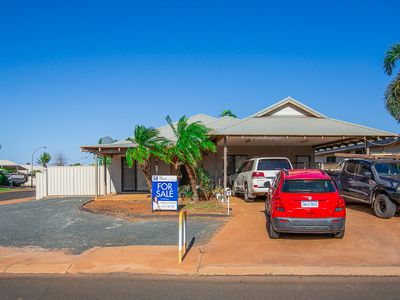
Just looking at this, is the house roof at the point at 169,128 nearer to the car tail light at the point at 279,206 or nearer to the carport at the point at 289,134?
the carport at the point at 289,134

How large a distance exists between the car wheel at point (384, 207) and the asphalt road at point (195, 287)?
547 centimetres

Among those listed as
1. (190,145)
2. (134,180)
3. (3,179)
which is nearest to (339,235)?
(190,145)

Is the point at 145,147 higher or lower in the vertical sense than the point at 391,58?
lower

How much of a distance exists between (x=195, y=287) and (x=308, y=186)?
4.16 meters

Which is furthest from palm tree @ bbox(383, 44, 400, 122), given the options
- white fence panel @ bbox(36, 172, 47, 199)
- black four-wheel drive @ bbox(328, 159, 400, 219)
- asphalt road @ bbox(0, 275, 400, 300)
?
white fence panel @ bbox(36, 172, 47, 199)

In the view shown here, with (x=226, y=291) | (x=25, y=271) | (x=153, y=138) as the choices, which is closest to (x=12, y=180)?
(x=153, y=138)

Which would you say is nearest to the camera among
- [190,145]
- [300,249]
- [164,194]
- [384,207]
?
[300,249]

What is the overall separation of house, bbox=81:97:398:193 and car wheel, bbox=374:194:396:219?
4.86m

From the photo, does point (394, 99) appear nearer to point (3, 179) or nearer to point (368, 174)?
point (368, 174)

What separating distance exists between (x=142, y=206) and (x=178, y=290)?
31.6 feet

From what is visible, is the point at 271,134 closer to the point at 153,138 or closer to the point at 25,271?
the point at 153,138

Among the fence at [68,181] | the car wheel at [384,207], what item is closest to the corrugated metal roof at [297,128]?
the car wheel at [384,207]

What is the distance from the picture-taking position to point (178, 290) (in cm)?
594

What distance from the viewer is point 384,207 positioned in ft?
38.4
